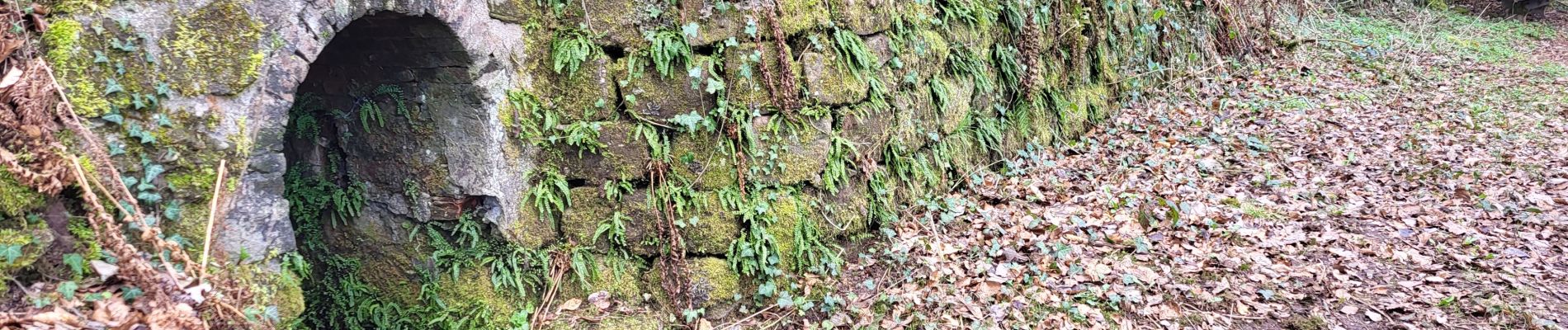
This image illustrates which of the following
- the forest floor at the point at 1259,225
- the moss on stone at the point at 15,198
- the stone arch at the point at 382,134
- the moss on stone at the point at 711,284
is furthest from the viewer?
the moss on stone at the point at 711,284

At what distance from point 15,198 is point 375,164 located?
2210 mm

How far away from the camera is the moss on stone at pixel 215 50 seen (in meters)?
3.82

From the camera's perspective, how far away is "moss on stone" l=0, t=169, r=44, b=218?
3.43m

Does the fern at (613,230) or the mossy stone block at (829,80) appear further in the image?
the mossy stone block at (829,80)

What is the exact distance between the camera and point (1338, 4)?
1423 cm

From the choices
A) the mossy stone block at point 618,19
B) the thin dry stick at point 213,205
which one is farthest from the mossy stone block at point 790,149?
the thin dry stick at point 213,205

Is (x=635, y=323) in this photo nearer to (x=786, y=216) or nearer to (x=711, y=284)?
(x=711, y=284)

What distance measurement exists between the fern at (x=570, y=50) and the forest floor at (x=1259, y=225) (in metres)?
2.30

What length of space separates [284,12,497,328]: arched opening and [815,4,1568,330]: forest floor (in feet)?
9.17

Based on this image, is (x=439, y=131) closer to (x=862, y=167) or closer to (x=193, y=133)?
(x=193, y=133)

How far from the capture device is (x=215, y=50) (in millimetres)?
3912

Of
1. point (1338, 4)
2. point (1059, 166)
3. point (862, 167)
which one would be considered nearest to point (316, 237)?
point (862, 167)

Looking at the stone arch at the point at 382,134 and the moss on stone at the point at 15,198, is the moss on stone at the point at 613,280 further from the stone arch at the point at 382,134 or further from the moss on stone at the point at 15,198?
the moss on stone at the point at 15,198

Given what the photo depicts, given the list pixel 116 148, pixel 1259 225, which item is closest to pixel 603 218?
pixel 116 148
